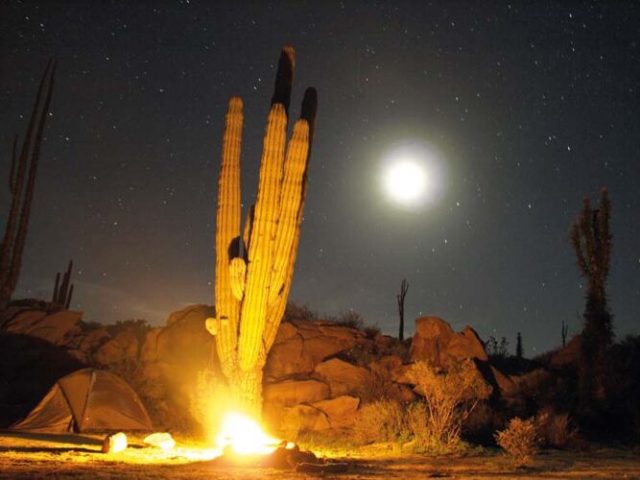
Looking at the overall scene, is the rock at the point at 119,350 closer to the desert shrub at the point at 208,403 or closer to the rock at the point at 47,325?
the rock at the point at 47,325

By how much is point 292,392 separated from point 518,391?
7868 mm

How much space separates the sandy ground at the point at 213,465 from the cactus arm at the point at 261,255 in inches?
111

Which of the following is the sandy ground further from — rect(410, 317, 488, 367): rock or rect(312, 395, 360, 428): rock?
rect(410, 317, 488, 367): rock

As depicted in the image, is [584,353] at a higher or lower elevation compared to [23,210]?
lower

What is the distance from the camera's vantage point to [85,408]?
1678cm

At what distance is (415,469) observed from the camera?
11641mm

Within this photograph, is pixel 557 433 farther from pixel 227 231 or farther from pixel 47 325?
pixel 47 325

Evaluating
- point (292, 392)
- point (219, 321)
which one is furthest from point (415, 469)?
point (292, 392)

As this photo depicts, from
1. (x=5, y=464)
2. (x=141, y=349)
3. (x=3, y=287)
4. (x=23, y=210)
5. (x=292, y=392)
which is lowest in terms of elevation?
(x=5, y=464)

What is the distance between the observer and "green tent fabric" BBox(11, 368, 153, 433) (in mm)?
16453

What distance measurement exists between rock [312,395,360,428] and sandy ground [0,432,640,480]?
229 inches

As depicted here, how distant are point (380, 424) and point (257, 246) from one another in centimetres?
618

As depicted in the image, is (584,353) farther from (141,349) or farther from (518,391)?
(141,349)

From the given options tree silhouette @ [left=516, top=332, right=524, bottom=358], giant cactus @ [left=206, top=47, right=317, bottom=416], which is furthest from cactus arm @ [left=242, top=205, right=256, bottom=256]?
tree silhouette @ [left=516, top=332, right=524, bottom=358]
